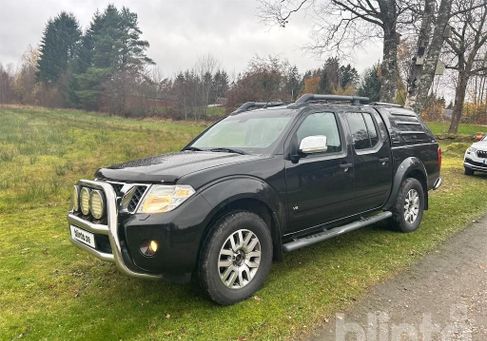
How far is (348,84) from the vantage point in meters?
57.3

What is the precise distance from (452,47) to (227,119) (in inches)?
957

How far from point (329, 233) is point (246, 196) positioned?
1355 millimetres

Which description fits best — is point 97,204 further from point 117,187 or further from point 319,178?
point 319,178

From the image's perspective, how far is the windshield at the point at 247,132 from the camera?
13.7ft

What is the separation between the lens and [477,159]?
11.4 metres

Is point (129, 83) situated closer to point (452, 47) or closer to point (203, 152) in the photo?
point (452, 47)

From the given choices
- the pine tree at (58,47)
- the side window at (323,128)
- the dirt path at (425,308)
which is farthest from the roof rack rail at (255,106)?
the pine tree at (58,47)

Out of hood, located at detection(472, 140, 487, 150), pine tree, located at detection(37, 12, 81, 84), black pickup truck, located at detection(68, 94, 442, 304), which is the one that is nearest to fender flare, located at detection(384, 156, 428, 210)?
black pickup truck, located at detection(68, 94, 442, 304)

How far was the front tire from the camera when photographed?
329 centimetres

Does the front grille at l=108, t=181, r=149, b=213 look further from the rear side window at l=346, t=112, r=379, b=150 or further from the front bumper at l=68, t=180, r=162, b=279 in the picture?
the rear side window at l=346, t=112, r=379, b=150

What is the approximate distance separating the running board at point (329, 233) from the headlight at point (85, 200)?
6.21 feet

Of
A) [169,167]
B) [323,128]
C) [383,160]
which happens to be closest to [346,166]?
[323,128]

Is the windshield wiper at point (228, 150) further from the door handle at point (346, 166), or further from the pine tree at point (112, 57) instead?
the pine tree at point (112, 57)

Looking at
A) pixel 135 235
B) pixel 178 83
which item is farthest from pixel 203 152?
pixel 178 83
